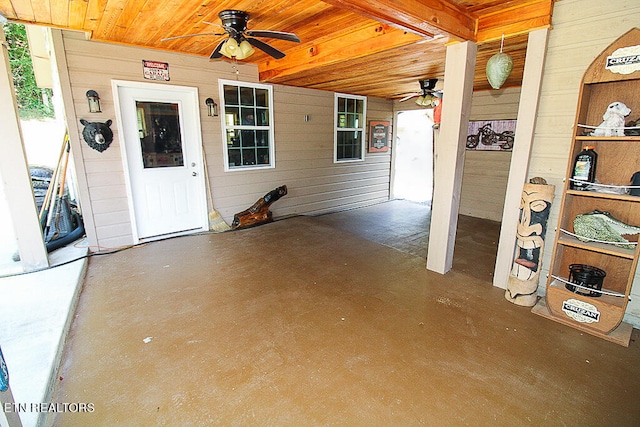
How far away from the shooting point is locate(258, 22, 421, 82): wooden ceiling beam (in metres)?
2.98

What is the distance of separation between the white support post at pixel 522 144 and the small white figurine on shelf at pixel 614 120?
0.46 meters

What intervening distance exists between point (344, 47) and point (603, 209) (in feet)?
9.10

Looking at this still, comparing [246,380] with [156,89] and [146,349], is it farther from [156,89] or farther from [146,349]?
[156,89]

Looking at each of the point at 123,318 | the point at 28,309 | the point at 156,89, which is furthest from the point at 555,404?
the point at 156,89

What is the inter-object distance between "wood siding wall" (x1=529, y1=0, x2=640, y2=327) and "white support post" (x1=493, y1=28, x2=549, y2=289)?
0.07 meters

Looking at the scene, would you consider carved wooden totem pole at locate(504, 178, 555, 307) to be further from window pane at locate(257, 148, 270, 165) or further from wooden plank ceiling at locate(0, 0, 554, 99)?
window pane at locate(257, 148, 270, 165)

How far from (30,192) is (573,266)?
16.5ft

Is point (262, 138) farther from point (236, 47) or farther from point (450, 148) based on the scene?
point (450, 148)

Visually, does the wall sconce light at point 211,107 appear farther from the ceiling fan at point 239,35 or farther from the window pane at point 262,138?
the ceiling fan at point 239,35

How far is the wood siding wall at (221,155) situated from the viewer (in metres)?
3.52

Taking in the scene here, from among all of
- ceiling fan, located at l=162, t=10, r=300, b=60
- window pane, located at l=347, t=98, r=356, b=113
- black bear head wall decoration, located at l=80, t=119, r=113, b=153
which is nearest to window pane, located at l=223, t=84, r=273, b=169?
black bear head wall decoration, located at l=80, t=119, r=113, b=153

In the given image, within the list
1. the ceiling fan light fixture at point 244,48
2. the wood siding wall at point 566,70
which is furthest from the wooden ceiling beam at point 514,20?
the ceiling fan light fixture at point 244,48

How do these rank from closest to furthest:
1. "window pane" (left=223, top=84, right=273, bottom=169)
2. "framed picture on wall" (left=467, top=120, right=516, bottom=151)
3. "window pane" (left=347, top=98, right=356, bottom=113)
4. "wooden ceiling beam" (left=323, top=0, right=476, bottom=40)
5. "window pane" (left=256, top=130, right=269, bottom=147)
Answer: "wooden ceiling beam" (left=323, top=0, right=476, bottom=40) → "window pane" (left=223, top=84, right=273, bottom=169) → "window pane" (left=256, top=130, right=269, bottom=147) → "framed picture on wall" (left=467, top=120, right=516, bottom=151) → "window pane" (left=347, top=98, right=356, bottom=113)

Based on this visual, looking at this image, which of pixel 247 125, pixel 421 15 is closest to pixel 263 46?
pixel 421 15
